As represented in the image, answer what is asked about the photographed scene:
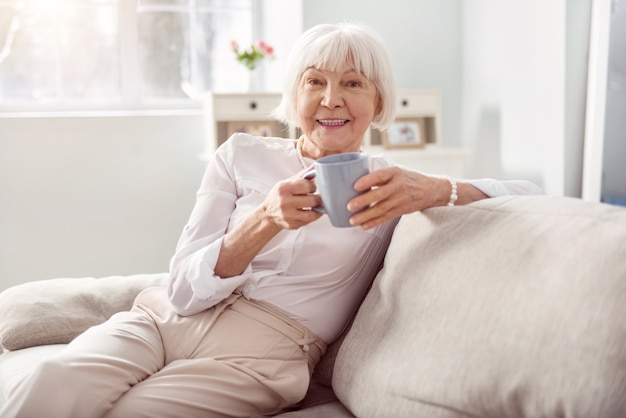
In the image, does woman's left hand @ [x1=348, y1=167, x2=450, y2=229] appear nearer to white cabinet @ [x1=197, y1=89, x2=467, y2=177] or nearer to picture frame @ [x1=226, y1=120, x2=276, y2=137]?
white cabinet @ [x1=197, y1=89, x2=467, y2=177]

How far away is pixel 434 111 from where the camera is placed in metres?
3.62

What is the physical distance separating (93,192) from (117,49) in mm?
787

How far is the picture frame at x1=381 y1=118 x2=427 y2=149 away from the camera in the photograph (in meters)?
3.59

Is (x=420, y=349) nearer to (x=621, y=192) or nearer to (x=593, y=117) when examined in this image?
(x=621, y=192)

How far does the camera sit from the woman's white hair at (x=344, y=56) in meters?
1.56

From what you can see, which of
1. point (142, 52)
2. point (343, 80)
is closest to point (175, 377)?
point (343, 80)

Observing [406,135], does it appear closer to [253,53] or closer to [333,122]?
[253,53]

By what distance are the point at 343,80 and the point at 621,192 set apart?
5.41 feet

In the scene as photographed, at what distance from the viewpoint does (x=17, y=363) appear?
171 cm

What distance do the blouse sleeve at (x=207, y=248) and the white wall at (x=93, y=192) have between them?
90.9 inches

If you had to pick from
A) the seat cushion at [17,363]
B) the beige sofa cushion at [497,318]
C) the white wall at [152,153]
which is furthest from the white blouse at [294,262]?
the white wall at [152,153]

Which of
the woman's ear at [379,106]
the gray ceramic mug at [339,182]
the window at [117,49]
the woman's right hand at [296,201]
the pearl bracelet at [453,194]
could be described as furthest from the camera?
the window at [117,49]

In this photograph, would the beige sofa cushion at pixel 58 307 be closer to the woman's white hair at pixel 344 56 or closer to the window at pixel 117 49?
the woman's white hair at pixel 344 56

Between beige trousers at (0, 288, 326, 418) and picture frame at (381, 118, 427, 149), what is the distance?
215 cm
